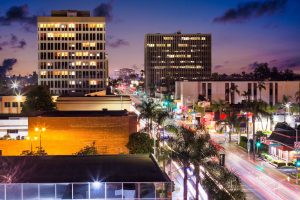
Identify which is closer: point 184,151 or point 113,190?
point 113,190

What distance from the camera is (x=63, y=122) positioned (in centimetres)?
6250

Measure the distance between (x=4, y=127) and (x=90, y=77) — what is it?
100619 mm

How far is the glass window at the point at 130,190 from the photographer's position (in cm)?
3231

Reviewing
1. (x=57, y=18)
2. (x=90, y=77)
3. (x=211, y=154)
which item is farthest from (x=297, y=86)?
(x=211, y=154)

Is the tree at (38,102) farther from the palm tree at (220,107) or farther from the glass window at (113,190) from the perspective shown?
the glass window at (113,190)

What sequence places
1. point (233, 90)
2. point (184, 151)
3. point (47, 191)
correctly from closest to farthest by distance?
point (47, 191) → point (184, 151) → point (233, 90)

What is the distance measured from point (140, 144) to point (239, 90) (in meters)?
79.3

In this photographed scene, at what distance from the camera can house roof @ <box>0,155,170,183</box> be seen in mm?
33406

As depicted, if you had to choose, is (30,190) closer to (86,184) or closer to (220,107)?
(86,184)

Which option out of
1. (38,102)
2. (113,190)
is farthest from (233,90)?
(113,190)

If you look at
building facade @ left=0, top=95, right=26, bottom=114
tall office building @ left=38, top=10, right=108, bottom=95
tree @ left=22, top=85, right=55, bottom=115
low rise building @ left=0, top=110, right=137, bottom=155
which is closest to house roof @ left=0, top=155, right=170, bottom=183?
low rise building @ left=0, top=110, right=137, bottom=155

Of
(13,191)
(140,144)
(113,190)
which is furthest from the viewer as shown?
(140,144)

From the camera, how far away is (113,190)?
32781 millimetres

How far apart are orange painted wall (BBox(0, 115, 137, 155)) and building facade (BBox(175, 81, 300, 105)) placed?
228 ft
